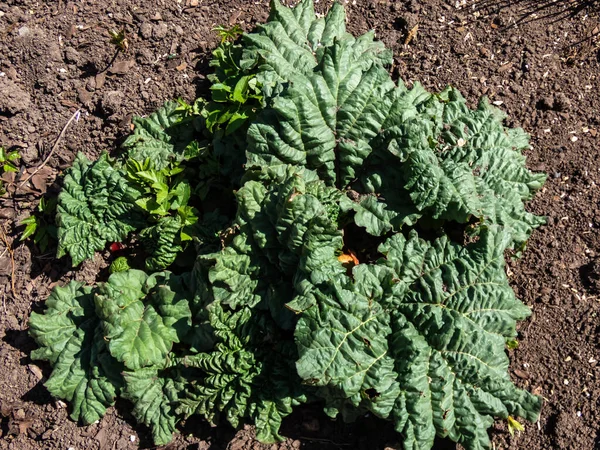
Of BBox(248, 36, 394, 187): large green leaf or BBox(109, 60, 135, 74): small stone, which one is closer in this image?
BBox(248, 36, 394, 187): large green leaf

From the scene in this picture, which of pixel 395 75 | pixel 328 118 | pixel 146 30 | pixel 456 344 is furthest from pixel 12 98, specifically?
pixel 456 344

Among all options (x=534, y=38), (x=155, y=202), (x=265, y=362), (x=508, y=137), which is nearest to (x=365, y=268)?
(x=265, y=362)

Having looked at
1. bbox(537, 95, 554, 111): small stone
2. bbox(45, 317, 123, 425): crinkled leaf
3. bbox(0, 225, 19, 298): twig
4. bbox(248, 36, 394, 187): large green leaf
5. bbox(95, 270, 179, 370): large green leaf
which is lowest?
bbox(45, 317, 123, 425): crinkled leaf

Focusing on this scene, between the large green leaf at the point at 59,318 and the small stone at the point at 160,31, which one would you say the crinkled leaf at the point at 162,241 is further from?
the small stone at the point at 160,31

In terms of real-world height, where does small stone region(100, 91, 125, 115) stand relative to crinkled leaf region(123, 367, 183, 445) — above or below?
above

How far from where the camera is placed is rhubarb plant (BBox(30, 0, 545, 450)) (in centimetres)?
356

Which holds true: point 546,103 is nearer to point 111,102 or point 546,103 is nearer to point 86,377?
point 111,102

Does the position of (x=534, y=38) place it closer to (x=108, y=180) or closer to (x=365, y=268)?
(x=365, y=268)

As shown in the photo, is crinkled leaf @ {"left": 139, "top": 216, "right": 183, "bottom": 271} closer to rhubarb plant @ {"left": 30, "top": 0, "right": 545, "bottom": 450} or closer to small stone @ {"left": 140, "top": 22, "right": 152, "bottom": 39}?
rhubarb plant @ {"left": 30, "top": 0, "right": 545, "bottom": 450}

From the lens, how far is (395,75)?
504cm

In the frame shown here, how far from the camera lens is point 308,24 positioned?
4.53 m

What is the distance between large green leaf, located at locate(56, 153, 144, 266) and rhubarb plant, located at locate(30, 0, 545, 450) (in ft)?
0.04

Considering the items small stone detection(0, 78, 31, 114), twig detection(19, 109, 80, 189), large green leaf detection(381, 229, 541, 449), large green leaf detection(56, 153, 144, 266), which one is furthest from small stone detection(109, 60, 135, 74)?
large green leaf detection(381, 229, 541, 449)

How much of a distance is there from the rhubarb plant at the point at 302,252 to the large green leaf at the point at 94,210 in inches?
0.5
